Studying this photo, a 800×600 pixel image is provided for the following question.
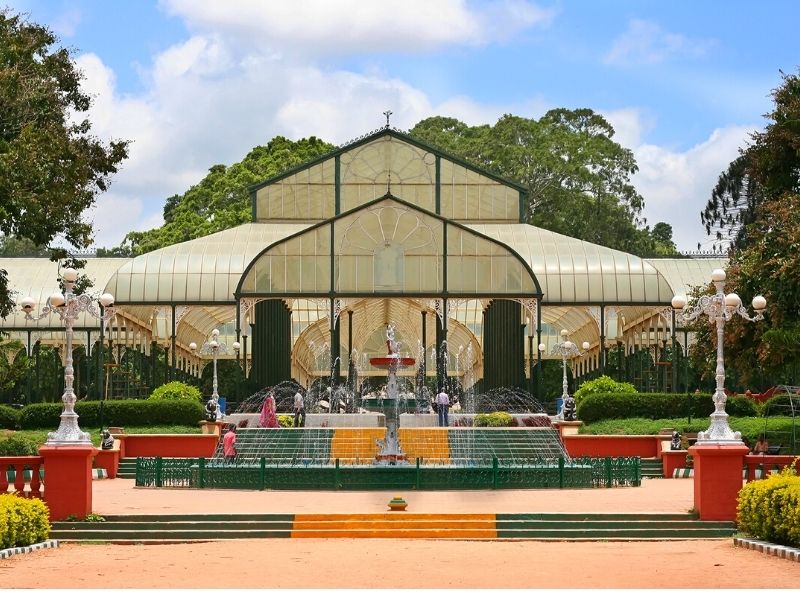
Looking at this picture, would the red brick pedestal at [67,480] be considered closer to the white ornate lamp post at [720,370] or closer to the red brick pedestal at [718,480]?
the red brick pedestal at [718,480]

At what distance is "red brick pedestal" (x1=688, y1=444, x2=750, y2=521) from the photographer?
2619cm

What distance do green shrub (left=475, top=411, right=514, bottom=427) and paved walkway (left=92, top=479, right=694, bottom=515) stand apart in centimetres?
1323

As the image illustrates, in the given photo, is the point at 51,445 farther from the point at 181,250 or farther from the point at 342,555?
the point at 181,250

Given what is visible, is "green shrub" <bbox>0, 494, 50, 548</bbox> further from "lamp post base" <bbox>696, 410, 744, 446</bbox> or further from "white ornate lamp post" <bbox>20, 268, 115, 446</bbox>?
"lamp post base" <bbox>696, 410, 744, 446</bbox>

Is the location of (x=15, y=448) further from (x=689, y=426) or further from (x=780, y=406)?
(x=780, y=406)

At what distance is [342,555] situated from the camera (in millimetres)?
22328

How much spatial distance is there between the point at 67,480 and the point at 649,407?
984 inches

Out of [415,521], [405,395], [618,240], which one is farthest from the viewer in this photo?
[618,240]

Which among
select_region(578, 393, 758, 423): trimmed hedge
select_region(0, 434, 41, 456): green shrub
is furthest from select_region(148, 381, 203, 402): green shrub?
select_region(0, 434, 41, 456): green shrub

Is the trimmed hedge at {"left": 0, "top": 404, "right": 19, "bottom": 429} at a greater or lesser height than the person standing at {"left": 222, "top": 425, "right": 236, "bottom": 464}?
greater

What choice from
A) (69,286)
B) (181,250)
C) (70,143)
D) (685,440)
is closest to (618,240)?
(181,250)

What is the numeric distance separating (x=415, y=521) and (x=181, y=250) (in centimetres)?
3587

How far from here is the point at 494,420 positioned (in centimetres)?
4788

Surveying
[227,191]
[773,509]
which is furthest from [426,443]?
[227,191]
